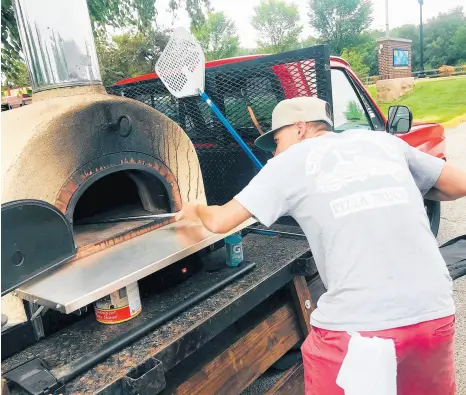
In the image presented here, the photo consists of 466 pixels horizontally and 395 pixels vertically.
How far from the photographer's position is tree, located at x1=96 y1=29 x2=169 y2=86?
19.9 m

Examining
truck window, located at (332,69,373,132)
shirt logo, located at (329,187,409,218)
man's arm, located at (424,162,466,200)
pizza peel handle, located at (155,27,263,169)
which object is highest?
pizza peel handle, located at (155,27,263,169)

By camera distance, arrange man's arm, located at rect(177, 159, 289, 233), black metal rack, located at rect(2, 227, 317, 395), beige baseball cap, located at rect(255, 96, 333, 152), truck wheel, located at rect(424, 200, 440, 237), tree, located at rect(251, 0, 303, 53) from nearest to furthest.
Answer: black metal rack, located at rect(2, 227, 317, 395)
man's arm, located at rect(177, 159, 289, 233)
beige baseball cap, located at rect(255, 96, 333, 152)
truck wheel, located at rect(424, 200, 440, 237)
tree, located at rect(251, 0, 303, 53)

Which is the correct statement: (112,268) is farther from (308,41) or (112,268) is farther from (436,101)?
(308,41)

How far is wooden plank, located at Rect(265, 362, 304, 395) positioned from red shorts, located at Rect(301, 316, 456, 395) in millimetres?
445

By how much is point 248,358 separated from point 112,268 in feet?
2.52

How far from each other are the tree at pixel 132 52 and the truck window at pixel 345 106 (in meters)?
17.3

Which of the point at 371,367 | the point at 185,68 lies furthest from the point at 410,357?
the point at 185,68

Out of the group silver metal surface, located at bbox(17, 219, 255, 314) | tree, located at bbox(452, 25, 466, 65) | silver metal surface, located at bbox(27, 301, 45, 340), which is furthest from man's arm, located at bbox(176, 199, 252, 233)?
tree, located at bbox(452, 25, 466, 65)

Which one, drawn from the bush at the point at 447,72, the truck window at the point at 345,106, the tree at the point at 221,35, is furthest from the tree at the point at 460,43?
the truck window at the point at 345,106

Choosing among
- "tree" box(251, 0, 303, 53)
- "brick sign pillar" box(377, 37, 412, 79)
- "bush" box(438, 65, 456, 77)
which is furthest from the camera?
"tree" box(251, 0, 303, 53)

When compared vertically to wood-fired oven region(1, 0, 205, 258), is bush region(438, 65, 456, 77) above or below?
below

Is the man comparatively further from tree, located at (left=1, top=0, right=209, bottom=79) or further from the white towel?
tree, located at (left=1, top=0, right=209, bottom=79)

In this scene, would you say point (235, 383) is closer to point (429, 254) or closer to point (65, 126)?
point (429, 254)

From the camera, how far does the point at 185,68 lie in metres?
2.90
